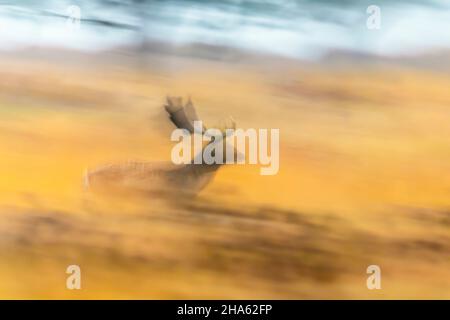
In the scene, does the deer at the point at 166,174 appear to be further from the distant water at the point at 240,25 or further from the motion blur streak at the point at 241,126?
the distant water at the point at 240,25

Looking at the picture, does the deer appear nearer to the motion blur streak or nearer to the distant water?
the motion blur streak

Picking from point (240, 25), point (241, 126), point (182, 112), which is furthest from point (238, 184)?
point (240, 25)

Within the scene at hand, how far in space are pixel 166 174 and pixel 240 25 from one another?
532mm

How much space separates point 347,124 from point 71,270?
1003mm

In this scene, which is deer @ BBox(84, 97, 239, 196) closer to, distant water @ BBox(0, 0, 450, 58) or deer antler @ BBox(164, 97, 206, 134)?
deer antler @ BBox(164, 97, 206, 134)

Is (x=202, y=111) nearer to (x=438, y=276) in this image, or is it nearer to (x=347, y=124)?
(x=347, y=124)

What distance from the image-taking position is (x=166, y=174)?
1.84m

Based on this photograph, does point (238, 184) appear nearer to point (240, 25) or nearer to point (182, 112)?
point (182, 112)

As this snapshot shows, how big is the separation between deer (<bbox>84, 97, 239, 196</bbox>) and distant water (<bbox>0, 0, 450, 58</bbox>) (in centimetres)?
23

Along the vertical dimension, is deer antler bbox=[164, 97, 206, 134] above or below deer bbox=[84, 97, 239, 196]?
above

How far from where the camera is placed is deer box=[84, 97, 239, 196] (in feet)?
6.00

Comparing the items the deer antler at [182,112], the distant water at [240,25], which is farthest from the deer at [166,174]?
the distant water at [240,25]

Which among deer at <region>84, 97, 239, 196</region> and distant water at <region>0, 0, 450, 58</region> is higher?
distant water at <region>0, 0, 450, 58</region>

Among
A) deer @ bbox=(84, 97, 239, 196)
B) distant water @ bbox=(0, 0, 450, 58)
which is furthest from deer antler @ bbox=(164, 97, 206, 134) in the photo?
distant water @ bbox=(0, 0, 450, 58)
